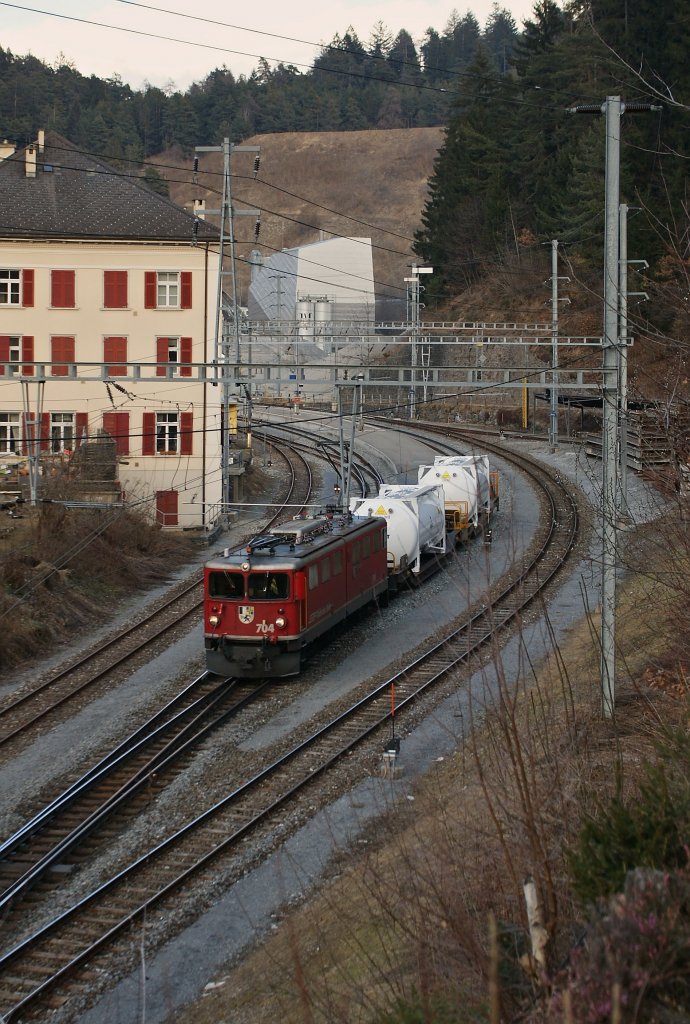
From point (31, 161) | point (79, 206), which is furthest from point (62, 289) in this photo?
point (31, 161)

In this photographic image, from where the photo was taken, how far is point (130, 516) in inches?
1233

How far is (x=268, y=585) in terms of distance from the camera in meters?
19.9

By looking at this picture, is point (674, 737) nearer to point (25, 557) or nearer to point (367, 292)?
point (25, 557)

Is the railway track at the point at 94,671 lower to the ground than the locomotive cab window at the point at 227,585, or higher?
lower

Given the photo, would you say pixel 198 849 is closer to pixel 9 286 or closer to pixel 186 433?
pixel 186 433

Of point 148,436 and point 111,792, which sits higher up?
point 148,436

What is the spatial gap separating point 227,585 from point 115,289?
21240 millimetres

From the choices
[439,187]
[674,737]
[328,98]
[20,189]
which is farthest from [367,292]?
[328,98]

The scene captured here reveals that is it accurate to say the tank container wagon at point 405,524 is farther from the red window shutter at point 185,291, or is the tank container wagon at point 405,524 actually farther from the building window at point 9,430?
the building window at point 9,430

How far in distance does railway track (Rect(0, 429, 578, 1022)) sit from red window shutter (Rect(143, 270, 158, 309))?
2079 cm

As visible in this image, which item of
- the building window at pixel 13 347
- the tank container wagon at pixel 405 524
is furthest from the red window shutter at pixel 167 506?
the tank container wagon at pixel 405 524

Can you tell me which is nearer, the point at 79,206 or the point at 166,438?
the point at 166,438

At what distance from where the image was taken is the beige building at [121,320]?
37844 millimetres

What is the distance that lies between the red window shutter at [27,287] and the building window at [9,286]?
22 centimetres
